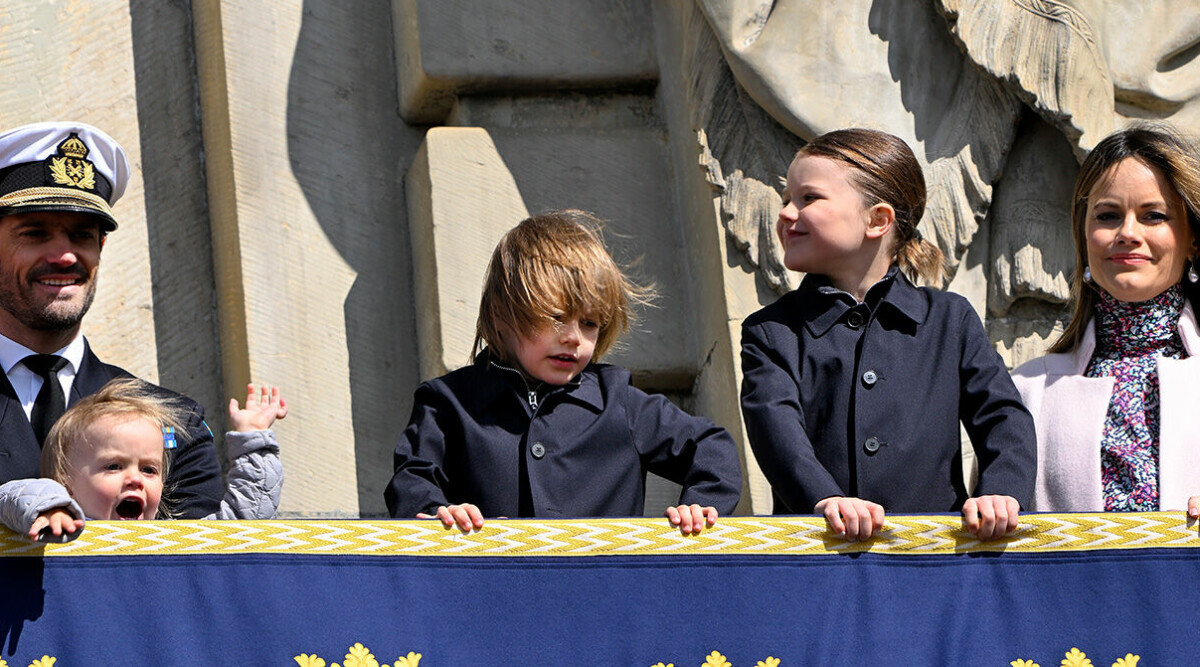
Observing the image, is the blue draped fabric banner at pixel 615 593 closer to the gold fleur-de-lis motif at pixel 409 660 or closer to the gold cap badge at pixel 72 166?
the gold fleur-de-lis motif at pixel 409 660

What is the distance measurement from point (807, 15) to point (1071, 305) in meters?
0.78

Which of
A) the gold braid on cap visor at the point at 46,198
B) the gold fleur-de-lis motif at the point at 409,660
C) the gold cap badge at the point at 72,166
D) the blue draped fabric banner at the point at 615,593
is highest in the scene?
the gold cap badge at the point at 72,166

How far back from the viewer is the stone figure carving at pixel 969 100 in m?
3.84

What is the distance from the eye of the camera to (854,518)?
8.81 feet

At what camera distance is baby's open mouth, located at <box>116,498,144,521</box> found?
2893 millimetres

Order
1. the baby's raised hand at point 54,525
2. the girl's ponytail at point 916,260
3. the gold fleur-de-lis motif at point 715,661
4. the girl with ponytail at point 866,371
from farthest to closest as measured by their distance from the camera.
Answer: the girl's ponytail at point 916,260
the girl with ponytail at point 866,371
the gold fleur-de-lis motif at point 715,661
the baby's raised hand at point 54,525

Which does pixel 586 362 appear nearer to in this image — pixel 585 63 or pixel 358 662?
pixel 358 662

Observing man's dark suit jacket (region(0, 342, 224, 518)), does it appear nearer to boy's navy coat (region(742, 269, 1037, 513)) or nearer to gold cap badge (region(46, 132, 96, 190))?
gold cap badge (region(46, 132, 96, 190))

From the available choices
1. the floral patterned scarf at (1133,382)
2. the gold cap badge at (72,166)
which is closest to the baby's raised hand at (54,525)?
the gold cap badge at (72,166)

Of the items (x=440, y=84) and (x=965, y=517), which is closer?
(x=965, y=517)

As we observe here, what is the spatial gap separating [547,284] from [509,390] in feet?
0.58

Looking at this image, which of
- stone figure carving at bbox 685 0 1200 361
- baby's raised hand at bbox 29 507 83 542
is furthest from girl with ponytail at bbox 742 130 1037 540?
baby's raised hand at bbox 29 507 83 542

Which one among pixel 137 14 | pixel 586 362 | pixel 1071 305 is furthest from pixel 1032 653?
pixel 137 14

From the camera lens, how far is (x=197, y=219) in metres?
4.25
